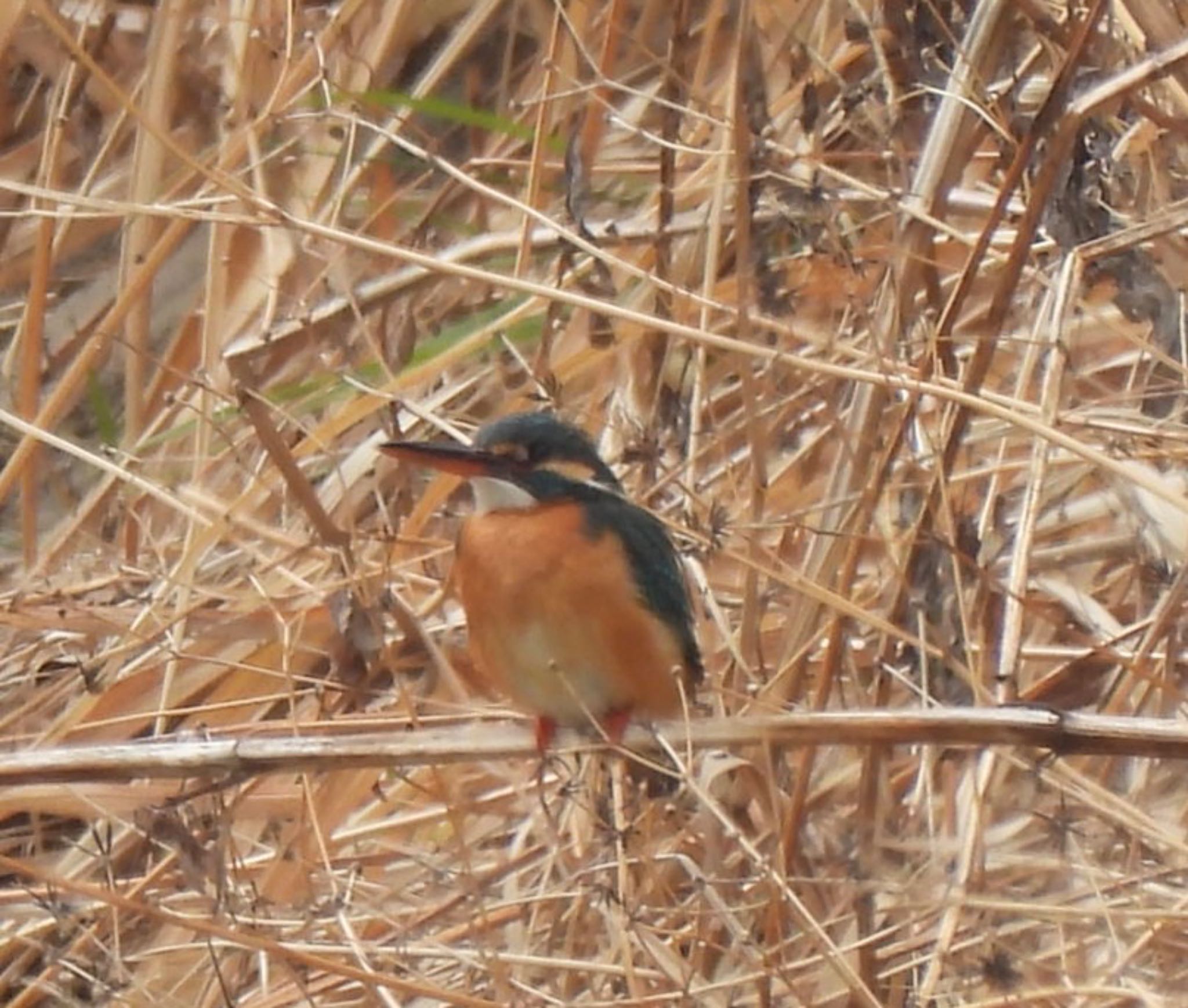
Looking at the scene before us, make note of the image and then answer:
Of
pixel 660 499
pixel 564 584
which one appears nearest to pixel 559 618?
pixel 564 584

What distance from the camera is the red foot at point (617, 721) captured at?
8.46 ft

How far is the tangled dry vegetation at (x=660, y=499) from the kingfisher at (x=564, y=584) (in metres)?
0.08

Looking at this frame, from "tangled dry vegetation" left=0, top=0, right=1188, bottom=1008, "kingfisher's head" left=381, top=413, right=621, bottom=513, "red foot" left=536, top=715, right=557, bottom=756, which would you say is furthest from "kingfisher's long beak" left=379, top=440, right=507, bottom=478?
"red foot" left=536, top=715, right=557, bottom=756

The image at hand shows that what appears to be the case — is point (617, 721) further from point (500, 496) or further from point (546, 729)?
point (500, 496)

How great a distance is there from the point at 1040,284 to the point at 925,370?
726 millimetres

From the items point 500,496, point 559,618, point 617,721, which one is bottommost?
point 617,721

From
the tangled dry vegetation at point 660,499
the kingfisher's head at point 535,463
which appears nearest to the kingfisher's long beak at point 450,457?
the kingfisher's head at point 535,463

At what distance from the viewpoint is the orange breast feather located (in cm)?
253

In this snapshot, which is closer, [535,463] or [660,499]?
[535,463]

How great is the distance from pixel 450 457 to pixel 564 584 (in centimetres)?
21

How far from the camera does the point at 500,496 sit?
2.63 metres

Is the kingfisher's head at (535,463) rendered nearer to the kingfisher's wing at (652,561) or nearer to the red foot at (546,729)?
the kingfisher's wing at (652,561)

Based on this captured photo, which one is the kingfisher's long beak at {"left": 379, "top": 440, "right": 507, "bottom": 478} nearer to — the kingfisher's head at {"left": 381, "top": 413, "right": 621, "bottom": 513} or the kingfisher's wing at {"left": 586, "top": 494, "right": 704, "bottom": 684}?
the kingfisher's head at {"left": 381, "top": 413, "right": 621, "bottom": 513}

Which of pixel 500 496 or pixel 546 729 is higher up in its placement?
pixel 500 496
